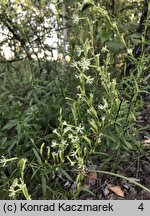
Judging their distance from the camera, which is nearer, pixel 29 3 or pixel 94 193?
pixel 94 193

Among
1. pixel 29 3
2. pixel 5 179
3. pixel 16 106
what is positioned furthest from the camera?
pixel 29 3

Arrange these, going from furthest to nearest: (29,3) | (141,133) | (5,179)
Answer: (29,3) → (141,133) → (5,179)

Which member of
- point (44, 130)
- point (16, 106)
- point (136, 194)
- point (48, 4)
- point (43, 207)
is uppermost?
point (48, 4)

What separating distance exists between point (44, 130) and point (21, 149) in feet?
0.76

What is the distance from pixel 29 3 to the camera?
306 cm

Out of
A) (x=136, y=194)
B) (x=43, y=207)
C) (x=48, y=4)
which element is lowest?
(x=136, y=194)

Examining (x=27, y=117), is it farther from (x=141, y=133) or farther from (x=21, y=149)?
(x=141, y=133)

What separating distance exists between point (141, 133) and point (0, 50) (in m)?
1.14

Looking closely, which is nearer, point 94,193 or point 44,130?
point 94,193

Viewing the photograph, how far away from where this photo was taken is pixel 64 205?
190cm

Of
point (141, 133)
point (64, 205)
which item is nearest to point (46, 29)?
point (141, 133)

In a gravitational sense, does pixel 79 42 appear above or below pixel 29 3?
below

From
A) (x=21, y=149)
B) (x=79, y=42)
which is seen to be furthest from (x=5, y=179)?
(x=79, y=42)

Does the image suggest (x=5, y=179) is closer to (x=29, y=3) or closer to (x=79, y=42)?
(x=79, y=42)
